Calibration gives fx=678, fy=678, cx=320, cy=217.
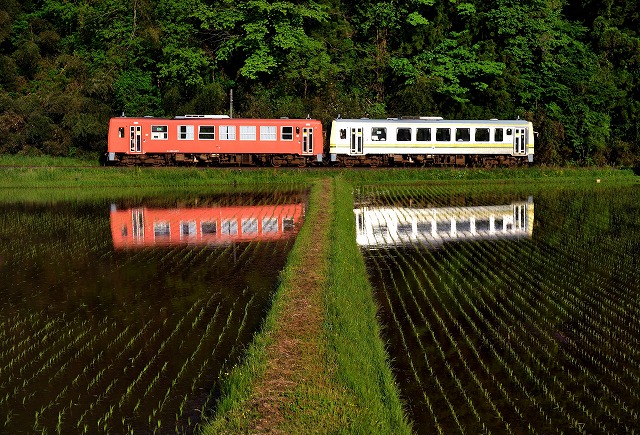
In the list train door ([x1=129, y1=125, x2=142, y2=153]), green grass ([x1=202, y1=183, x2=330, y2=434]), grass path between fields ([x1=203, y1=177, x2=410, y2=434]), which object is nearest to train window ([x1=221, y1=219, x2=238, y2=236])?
grass path between fields ([x1=203, y1=177, x2=410, y2=434])

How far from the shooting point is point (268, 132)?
32250 mm

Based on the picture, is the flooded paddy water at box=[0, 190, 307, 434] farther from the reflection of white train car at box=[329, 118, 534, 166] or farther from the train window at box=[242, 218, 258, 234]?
the reflection of white train car at box=[329, 118, 534, 166]

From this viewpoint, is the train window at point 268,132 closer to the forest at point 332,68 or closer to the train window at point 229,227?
the forest at point 332,68

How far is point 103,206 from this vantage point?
20.8 m

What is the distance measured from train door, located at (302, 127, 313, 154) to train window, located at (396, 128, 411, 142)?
164 inches

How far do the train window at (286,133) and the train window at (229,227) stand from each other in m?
15.3

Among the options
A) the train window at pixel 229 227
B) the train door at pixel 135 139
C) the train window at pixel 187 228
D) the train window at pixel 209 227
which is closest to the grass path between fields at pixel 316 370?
the train window at pixel 229 227

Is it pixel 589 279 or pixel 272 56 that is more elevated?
pixel 272 56

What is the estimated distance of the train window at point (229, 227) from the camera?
15.6 metres

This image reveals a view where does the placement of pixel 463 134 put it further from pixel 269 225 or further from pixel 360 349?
pixel 360 349

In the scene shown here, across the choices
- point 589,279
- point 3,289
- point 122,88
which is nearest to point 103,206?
point 3,289

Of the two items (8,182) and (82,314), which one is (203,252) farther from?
(8,182)

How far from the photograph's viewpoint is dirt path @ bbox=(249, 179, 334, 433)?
5289 mm

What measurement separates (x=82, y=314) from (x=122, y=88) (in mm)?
32163
